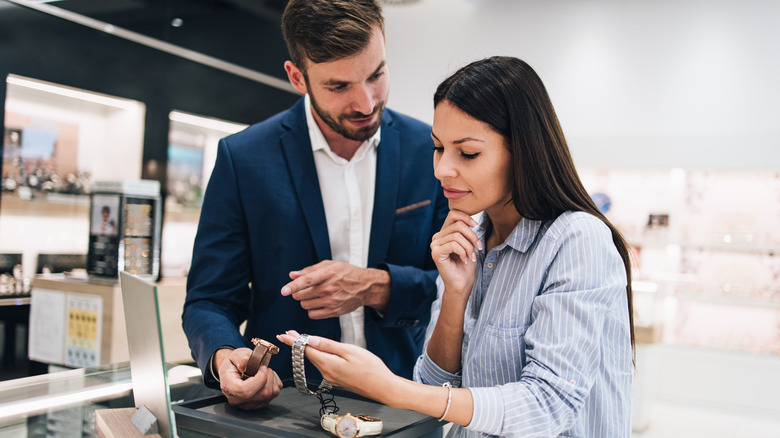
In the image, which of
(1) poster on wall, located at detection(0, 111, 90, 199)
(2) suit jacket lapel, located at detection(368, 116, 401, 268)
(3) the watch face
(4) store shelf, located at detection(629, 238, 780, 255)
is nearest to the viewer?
(3) the watch face

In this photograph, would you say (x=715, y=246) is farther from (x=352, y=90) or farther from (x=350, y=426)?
(x=350, y=426)

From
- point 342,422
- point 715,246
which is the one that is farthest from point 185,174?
point 715,246

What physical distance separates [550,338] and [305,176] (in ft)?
3.03

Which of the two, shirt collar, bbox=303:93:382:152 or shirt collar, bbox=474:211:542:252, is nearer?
shirt collar, bbox=474:211:542:252

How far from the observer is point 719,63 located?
5949 mm

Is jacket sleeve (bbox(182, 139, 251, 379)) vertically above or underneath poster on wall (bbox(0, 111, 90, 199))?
underneath

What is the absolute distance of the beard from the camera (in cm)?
170

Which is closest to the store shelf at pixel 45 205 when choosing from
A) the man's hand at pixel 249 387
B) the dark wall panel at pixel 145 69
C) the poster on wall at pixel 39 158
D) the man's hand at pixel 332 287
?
the poster on wall at pixel 39 158

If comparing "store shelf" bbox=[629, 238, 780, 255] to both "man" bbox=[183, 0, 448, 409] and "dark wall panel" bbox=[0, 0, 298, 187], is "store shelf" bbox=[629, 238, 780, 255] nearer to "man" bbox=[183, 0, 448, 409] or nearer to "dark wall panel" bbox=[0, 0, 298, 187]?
"dark wall panel" bbox=[0, 0, 298, 187]

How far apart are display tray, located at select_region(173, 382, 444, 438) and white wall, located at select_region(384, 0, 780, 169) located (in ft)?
15.7

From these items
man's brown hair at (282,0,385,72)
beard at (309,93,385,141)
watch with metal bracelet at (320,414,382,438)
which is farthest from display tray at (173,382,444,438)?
man's brown hair at (282,0,385,72)

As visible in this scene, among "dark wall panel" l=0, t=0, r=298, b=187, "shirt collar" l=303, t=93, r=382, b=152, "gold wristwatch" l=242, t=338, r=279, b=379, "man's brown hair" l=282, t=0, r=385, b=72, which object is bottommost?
"gold wristwatch" l=242, t=338, r=279, b=379

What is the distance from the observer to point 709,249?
6.38m

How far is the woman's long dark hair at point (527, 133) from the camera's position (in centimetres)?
128
